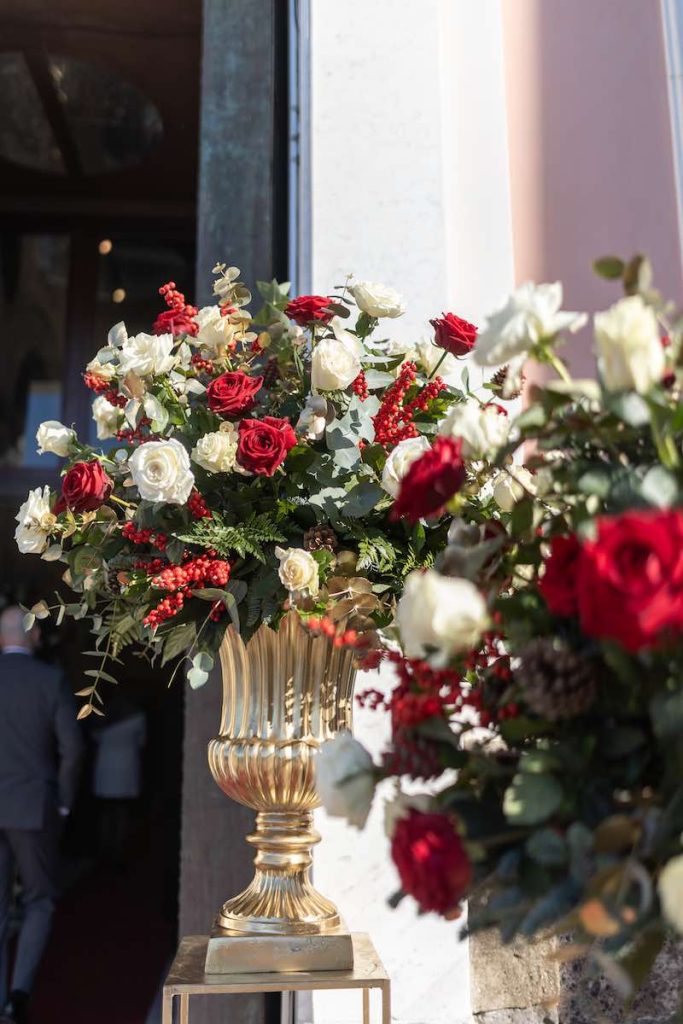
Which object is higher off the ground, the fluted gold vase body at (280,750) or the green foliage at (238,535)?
the green foliage at (238,535)

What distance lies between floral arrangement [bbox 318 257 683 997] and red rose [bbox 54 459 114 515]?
605 millimetres

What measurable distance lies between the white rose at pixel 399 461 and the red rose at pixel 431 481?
399 millimetres

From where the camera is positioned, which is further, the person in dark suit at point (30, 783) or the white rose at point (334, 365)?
the person in dark suit at point (30, 783)

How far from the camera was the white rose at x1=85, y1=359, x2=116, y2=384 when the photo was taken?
4.99 feet

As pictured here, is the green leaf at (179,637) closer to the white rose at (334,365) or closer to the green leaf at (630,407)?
the white rose at (334,365)

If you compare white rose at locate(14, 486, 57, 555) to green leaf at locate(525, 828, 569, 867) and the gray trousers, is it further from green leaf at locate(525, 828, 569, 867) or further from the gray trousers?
the gray trousers

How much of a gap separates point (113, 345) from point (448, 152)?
1.04 meters

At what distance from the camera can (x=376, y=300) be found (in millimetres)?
1455

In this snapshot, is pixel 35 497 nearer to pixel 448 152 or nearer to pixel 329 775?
pixel 329 775

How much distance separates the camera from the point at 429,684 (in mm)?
835

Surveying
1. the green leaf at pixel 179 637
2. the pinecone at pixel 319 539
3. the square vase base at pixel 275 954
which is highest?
the pinecone at pixel 319 539

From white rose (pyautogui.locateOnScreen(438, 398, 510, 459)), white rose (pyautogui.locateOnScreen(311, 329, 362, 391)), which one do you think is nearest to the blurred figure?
white rose (pyautogui.locateOnScreen(311, 329, 362, 391))

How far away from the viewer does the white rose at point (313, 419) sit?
138 cm

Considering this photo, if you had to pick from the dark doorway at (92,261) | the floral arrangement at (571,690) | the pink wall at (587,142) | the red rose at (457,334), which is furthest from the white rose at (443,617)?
the dark doorway at (92,261)
